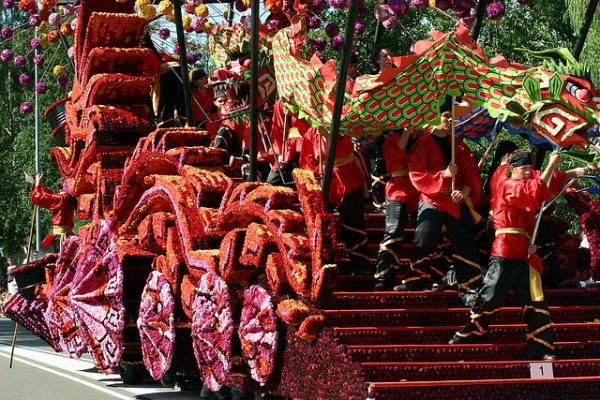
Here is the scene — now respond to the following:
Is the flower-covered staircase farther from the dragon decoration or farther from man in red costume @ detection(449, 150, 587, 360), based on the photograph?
the dragon decoration

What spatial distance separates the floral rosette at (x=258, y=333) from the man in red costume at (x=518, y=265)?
1337mm

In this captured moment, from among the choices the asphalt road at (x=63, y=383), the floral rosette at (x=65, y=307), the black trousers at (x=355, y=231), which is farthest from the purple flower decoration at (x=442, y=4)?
the floral rosette at (x=65, y=307)

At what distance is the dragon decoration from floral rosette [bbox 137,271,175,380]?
2369mm

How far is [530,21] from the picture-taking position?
20.4 meters

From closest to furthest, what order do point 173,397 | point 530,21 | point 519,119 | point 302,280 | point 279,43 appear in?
point 302,280 → point 519,119 → point 279,43 → point 173,397 → point 530,21

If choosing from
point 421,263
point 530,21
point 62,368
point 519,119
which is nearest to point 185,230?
point 421,263

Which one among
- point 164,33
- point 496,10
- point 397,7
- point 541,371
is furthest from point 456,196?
point 164,33

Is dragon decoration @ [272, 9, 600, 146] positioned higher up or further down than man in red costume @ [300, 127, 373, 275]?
higher up

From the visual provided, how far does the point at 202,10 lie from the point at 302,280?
449cm

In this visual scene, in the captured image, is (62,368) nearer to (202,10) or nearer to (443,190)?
(202,10)

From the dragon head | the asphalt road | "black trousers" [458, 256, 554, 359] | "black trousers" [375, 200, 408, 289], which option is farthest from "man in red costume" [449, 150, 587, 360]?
the asphalt road

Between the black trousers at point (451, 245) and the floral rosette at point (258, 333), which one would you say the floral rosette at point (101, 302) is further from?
the black trousers at point (451, 245)

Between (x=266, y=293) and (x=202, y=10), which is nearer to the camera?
(x=266, y=293)

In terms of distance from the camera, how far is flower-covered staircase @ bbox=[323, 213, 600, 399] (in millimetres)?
8469
